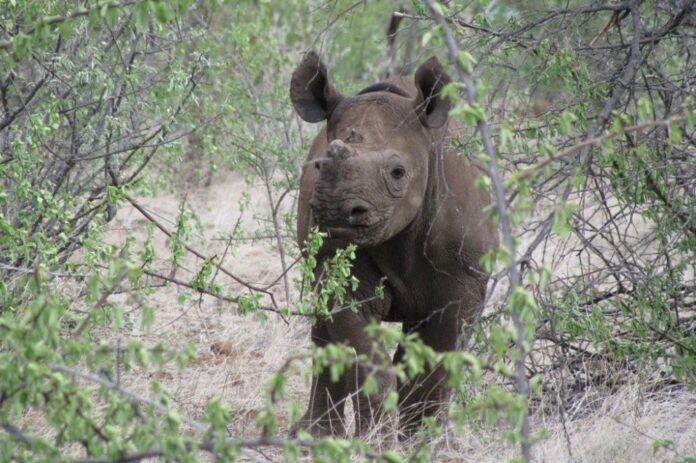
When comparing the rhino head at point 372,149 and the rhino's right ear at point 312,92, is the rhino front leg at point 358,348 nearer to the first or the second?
the rhino head at point 372,149

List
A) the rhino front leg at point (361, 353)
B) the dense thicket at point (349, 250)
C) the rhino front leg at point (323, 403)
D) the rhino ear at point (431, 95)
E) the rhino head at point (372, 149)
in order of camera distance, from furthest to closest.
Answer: the rhino front leg at point (323, 403) < the rhino front leg at point (361, 353) < the rhino ear at point (431, 95) < the rhino head at point (372, 149) < the dense thicket at point (349, 250)

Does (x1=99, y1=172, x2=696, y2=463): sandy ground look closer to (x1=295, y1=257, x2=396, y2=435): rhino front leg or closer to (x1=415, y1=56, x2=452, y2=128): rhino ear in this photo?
(x1=295, y1=257, x2=396, y2=435): rhino front leg

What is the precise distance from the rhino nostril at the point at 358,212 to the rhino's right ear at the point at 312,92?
960 millimetres

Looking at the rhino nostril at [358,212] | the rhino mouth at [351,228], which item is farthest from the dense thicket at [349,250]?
the rhino nostril at [358,212]

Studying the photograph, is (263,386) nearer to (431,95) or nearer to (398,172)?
(398,172)

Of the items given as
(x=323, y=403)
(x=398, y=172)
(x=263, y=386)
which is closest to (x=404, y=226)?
(x=398, y=172)

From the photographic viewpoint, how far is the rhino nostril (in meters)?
5.85

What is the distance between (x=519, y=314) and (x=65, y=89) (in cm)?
422

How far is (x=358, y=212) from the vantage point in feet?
19.3

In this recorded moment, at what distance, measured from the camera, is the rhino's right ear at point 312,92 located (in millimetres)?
6641

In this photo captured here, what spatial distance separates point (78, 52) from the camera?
7.42m

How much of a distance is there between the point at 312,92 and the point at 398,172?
33.4 inches

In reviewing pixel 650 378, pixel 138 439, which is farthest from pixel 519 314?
pixel 650 378

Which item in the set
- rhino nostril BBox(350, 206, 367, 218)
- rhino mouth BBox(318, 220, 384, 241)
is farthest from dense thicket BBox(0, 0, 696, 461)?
rhino nostril BBox(350, 206, 367, 218)
